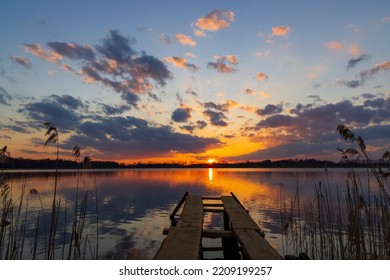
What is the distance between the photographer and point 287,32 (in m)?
9.51

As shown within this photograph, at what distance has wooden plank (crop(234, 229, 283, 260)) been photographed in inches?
140

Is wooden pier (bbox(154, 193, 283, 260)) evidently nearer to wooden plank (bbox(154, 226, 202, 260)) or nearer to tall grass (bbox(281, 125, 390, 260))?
wooden plank (bbox(154, 226, 202, 260))

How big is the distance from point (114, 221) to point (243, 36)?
14.5 m

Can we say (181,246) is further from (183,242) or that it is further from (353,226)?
(353,226)

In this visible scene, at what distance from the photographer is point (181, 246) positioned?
3.89m

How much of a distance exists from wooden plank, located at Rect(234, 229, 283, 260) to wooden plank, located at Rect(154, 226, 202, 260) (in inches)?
26.7

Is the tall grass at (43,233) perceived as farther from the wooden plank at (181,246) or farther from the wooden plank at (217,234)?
the wooden plank at (217,234)

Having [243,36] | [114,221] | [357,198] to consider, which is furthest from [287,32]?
[114,221]

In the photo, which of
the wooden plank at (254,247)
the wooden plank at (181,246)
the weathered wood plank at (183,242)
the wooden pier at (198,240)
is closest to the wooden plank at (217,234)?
the wooden pier at (198,240)

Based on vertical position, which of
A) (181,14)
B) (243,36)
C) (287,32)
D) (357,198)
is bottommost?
(357,198)

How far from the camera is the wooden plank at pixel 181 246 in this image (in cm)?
351

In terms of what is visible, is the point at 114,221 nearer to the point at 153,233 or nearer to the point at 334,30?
the point at 153,233

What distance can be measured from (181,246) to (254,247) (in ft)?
3.41

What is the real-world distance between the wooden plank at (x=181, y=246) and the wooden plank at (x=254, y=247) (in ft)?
2.22
